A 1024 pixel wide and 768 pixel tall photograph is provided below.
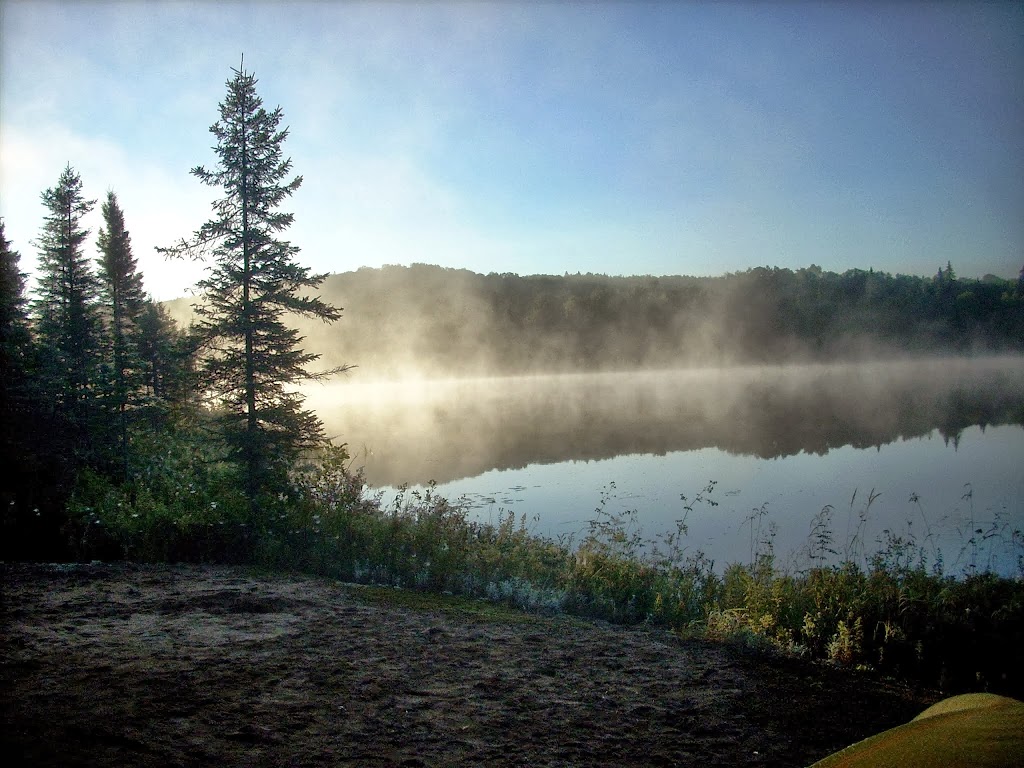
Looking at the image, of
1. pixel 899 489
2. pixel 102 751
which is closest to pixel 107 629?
pixel 102 751

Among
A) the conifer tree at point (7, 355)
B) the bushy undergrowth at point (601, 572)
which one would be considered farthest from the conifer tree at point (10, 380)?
the bushy undergrowth at point (601, 572)

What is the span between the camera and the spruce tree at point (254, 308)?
35.3 feet

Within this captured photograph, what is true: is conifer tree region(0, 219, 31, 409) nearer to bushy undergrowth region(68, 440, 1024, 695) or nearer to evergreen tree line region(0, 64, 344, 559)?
evergreen tree line region(0, 64, 344, 559)

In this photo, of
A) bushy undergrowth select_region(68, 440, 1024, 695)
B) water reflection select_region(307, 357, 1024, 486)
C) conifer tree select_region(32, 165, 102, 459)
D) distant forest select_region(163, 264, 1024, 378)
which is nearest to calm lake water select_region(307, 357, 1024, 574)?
water reflection select_region(307, 357, 1024, 486)

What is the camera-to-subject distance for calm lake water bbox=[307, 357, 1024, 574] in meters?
12.8

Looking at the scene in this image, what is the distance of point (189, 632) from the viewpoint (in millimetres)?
5133

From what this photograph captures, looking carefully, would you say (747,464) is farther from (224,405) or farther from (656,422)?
(224,405)

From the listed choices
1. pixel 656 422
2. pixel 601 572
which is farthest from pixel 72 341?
pixel 656 422

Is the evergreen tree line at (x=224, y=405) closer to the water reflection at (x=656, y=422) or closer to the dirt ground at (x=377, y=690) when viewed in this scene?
the dirt ground at (x=377, y=690)

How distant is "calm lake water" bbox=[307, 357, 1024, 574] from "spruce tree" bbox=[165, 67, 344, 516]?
68.8 inches

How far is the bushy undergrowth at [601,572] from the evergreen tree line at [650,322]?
245 feet

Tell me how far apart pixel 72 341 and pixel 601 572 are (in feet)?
45.3

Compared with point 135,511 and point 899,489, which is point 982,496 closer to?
point 899,489

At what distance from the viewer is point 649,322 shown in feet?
358
